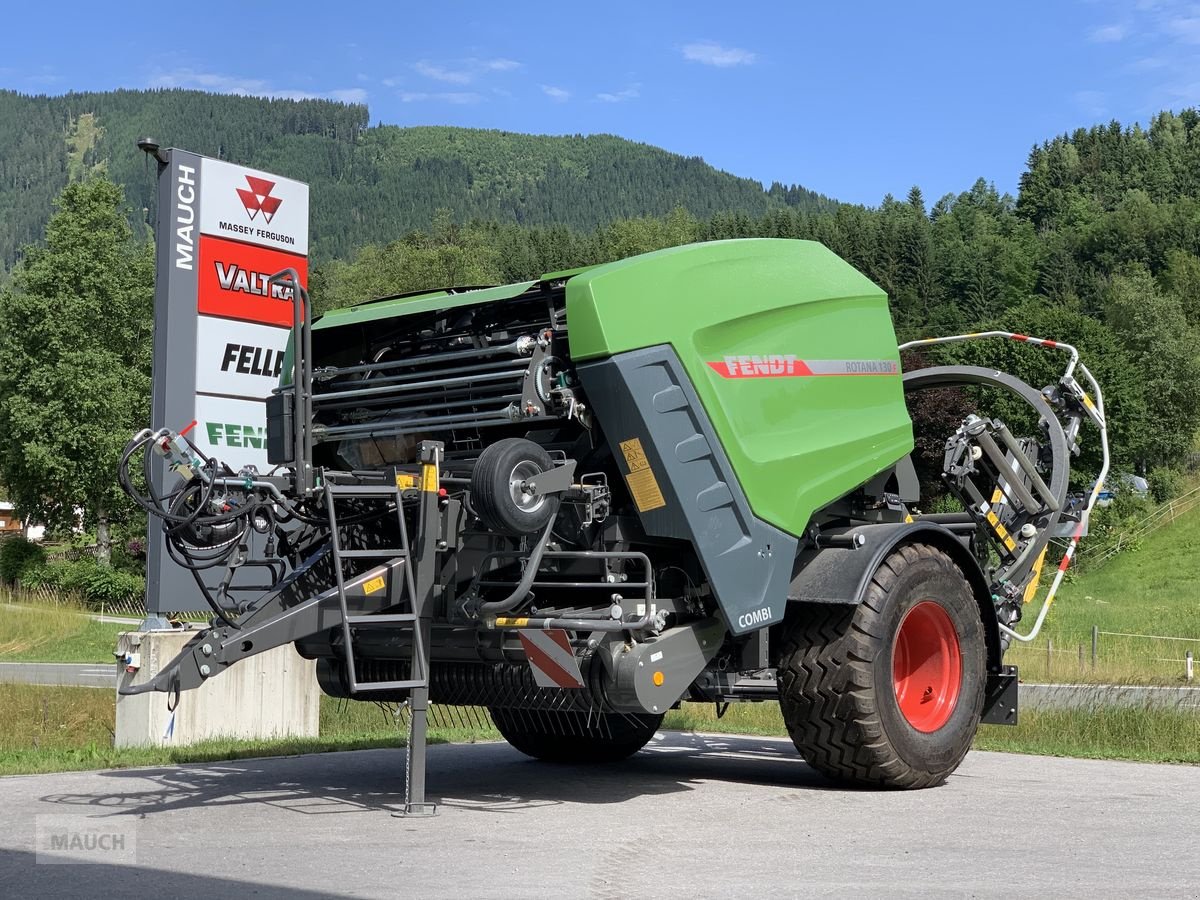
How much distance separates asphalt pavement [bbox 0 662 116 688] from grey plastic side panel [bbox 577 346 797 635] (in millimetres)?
14794

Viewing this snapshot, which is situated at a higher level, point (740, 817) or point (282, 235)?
point (282, 235)

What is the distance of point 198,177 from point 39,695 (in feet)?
23.6

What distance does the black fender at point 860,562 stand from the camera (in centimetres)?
759

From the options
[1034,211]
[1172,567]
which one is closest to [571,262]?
[1172,567]

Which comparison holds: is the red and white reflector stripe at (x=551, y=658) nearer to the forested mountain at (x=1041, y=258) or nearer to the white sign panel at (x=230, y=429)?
the white sign panel at (x=230, y=429)

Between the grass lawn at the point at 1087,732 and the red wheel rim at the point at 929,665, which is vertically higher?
the red wheel rim at the point at 929,665

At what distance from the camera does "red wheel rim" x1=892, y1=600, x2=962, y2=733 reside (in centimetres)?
831

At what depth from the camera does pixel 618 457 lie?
7.00 m

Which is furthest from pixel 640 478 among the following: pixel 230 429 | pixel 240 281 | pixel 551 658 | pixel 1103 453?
pixel 240 281

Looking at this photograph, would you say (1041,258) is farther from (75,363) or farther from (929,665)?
(929,665)

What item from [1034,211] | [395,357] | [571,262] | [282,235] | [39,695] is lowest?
[39,695]

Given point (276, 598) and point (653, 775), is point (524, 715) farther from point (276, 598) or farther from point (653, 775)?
point (276, 598)

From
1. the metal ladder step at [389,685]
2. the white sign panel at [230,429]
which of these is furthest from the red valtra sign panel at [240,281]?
the metal ladder step at [389,685]

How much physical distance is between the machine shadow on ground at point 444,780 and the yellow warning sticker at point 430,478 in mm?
1753
